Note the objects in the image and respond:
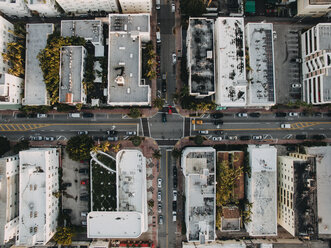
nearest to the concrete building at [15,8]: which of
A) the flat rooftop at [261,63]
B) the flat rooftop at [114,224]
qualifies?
the flat rooftop at [114,224]

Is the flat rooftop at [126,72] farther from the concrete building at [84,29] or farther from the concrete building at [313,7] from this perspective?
the concrete building at [313,7]

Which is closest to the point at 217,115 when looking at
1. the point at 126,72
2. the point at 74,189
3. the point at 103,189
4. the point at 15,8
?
the point at 126,72

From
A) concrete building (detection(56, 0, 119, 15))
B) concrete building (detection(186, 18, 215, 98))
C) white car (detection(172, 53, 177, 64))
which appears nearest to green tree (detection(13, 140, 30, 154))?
concrete building (detection(56, 0, 119, 15))

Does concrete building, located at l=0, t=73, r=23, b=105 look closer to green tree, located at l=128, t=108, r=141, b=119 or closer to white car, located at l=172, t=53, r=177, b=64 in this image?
green tree, located at l=128, t=108, r=141, b=119

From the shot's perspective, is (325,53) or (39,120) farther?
(39,120)

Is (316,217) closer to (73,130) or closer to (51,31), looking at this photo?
(73,130)

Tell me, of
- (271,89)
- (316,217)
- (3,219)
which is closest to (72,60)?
(3,219)
